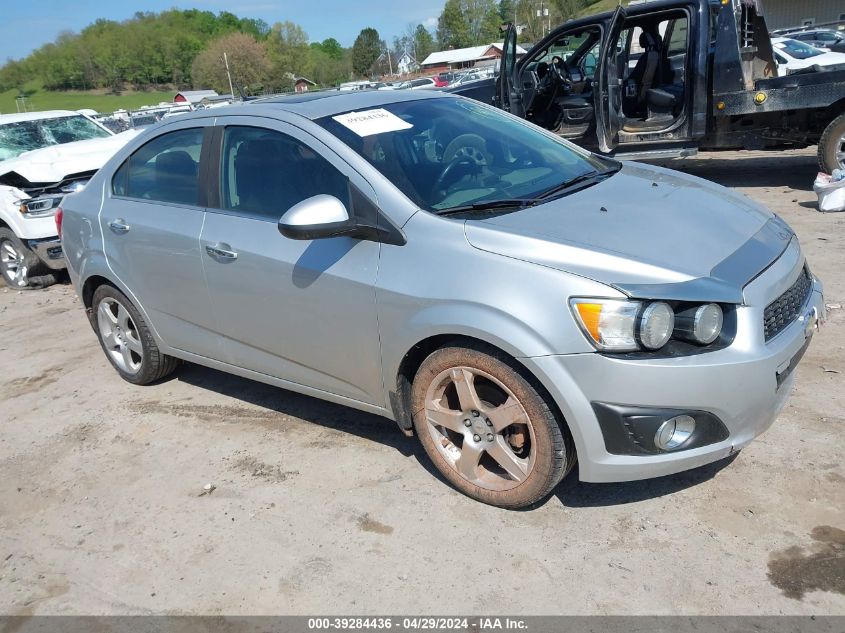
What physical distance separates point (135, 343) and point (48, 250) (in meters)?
3.69

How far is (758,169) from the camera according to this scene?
34.2 feet

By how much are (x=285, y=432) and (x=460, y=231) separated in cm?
177

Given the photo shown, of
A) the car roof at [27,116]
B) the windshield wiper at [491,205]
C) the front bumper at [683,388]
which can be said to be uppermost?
the car roof at [27,116]

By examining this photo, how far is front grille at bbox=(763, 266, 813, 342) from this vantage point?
276 centimetres

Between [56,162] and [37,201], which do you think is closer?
[37,201]

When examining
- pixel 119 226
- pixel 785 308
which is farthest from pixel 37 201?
pixel 785 308

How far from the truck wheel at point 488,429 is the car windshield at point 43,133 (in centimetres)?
885

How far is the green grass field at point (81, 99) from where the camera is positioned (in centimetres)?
11700

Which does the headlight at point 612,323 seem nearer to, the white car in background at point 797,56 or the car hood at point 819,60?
the white car in background at point 797,56

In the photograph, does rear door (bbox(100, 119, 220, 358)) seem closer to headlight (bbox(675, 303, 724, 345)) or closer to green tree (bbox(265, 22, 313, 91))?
headlight (bbox(675, 303, 724, 345))

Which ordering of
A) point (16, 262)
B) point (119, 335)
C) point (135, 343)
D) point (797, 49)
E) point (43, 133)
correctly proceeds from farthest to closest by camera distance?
point (797, 49) → point (43, 133) → point (16, 262) → point (119, 335) → point (135, 343)

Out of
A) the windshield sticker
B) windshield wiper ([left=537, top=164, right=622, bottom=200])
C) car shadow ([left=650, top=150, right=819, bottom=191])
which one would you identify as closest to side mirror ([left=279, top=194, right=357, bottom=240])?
the windshield sticker

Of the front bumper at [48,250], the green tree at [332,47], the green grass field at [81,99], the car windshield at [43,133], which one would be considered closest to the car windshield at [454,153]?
the front bumper at [48,250]

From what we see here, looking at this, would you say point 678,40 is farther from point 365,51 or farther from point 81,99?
point 81,99
